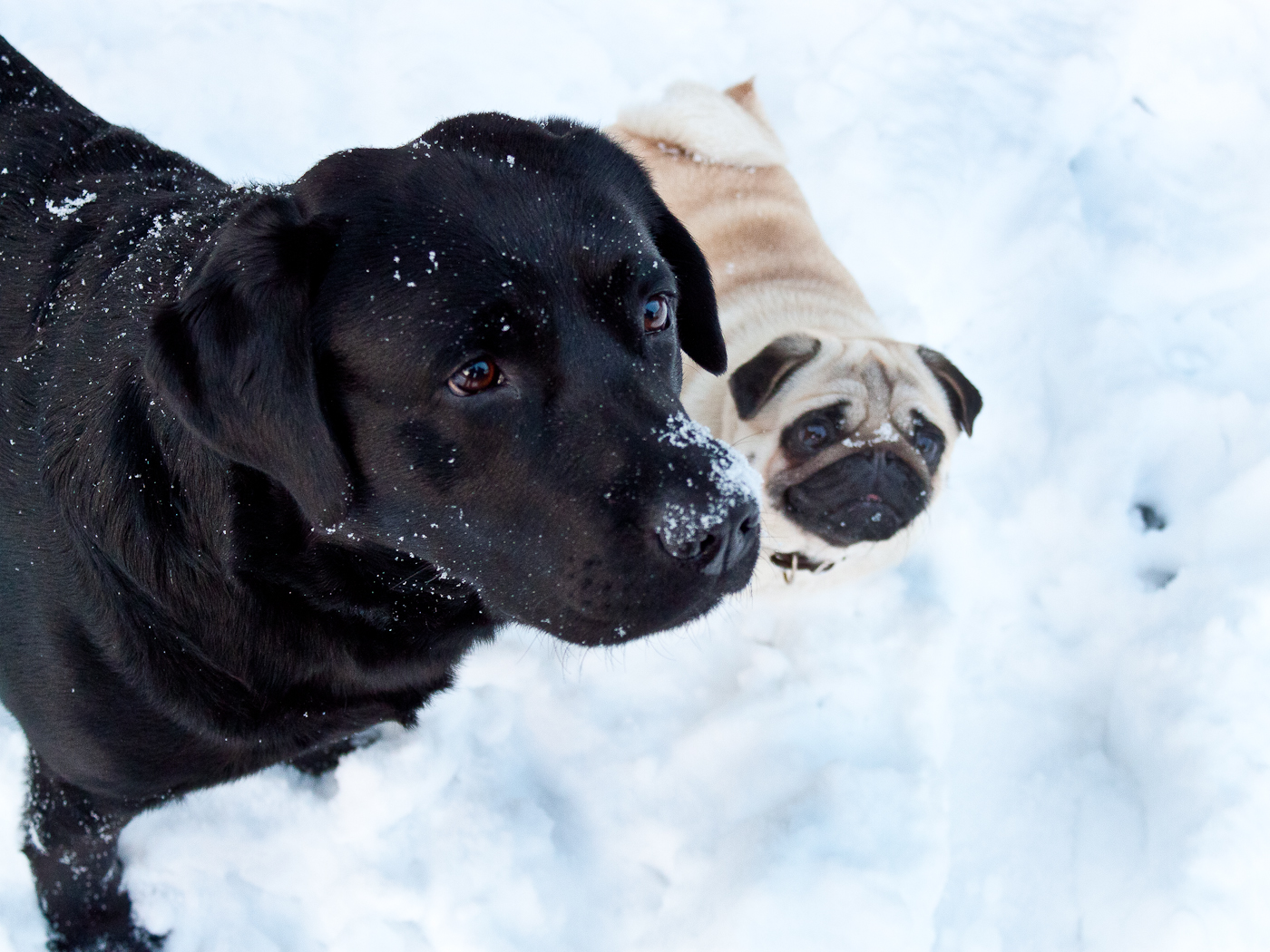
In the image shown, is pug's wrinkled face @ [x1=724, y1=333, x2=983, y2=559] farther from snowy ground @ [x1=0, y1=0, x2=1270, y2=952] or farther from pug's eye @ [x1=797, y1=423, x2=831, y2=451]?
snowy ground @ [x1=0, y1=0, x2=1270, y2=952]

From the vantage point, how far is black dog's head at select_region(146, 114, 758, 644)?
62.6 inches

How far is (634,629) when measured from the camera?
1727mm

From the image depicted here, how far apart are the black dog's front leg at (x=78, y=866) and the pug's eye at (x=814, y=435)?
229 cm

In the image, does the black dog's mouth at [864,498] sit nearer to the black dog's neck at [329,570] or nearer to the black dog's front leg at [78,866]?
the black dog's neck at [329,570]

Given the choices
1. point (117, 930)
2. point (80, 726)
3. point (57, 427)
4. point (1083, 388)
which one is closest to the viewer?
point (57, 427)

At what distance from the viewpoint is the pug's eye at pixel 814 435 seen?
325 centimetres

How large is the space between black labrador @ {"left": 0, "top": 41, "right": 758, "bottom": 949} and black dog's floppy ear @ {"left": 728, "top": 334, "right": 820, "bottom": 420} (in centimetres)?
111

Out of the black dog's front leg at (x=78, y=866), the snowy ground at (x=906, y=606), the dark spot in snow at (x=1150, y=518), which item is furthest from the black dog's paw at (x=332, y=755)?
the dark spot in snow at (x=1150, y=518)

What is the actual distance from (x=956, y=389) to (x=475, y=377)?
2.20 meters

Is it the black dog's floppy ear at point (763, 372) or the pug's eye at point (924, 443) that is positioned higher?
the black dog's floppy ear at point (763, 372)

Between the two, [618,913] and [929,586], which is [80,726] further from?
[929,586]

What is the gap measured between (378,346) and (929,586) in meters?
2.76

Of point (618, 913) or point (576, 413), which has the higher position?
point (576, 413)

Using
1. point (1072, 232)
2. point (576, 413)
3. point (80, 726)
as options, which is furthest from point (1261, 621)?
point (80, 726)
